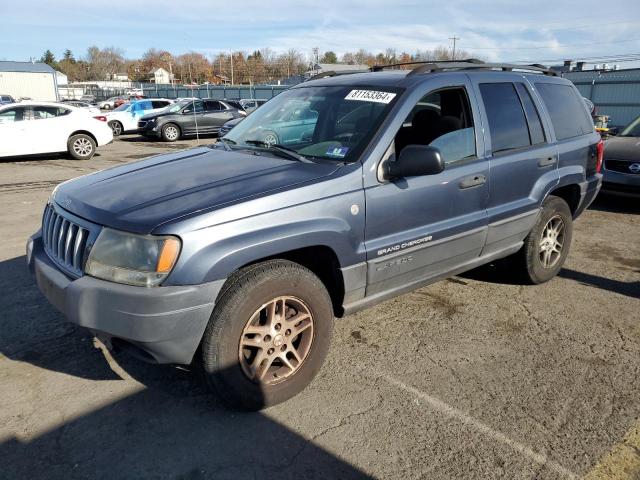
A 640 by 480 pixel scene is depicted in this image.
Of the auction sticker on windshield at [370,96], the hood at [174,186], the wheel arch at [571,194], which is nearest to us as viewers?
the hood at [174,186]

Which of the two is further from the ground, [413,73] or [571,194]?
[413,73]

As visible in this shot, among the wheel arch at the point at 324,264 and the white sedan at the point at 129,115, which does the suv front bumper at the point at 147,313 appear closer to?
the wheel arch at the point at 324,264

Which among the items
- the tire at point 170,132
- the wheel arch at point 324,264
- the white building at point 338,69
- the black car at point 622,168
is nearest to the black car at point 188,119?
the tire at point 170,132

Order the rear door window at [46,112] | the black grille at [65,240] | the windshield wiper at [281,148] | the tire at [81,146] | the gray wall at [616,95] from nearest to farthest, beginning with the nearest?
the black grille at [65,240], the windshield wiper at [281,148], the rear door window at [46,112], the tire at [81,146], the gray wall at [616,95]

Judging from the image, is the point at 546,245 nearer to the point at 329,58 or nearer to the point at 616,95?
the point at 616,95

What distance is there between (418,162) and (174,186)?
1.46 m

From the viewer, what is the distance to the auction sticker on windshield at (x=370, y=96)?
11.5 ft

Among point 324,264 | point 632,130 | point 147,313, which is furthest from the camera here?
point 632,130

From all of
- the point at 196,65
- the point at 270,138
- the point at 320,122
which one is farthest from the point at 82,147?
the point at 196,65

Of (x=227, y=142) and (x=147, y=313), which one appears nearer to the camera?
(x=147, y=313)

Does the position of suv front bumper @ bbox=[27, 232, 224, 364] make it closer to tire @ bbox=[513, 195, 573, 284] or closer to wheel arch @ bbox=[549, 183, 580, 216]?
tire @ bbox=[513, 195, 573, 284]

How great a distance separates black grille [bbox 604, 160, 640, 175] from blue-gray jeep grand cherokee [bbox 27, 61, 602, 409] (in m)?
3.80

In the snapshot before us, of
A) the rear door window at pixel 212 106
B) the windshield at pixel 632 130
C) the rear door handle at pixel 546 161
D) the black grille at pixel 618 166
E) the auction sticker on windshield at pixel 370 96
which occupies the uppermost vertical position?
the rear door window at pixel 212 106

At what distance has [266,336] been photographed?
9.55ft
